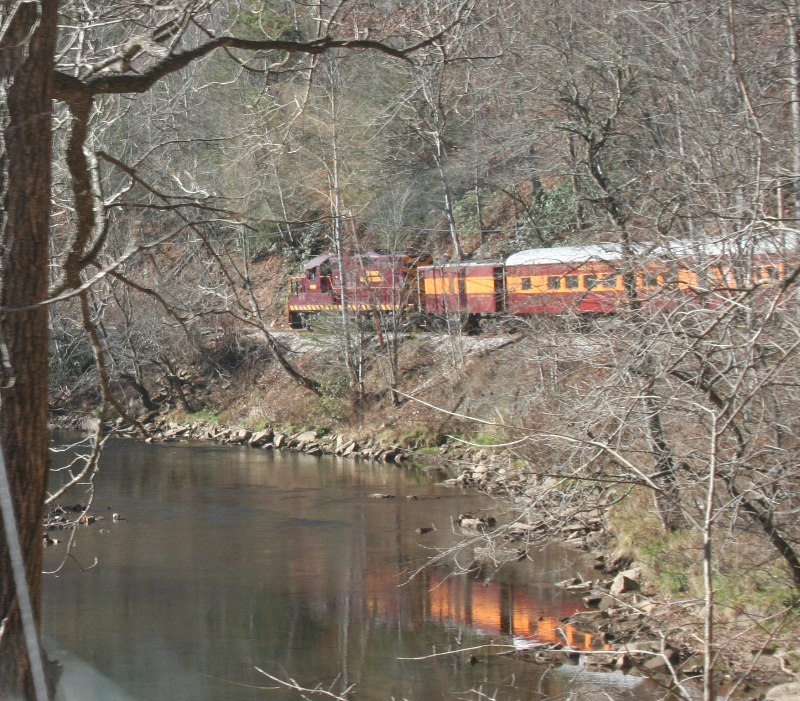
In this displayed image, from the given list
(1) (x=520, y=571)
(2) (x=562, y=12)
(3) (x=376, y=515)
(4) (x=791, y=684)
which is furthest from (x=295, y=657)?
(2) (x=562, y=12)

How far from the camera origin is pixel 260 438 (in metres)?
23.8

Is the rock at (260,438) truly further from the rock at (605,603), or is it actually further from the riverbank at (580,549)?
the rock at (605,603)

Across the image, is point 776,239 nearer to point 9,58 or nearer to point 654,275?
point 654,275

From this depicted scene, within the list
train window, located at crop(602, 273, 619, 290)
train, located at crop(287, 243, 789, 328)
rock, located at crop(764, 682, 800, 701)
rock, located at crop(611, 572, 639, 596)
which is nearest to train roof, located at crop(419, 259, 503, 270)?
train, located at crop(287, 243, 789, 328)

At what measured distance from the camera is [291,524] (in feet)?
50.4

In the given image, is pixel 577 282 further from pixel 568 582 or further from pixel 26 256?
pixel 26 256

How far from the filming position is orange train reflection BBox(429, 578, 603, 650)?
1005cm

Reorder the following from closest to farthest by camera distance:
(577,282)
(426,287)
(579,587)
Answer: (579,587), (577,282), (426,287)

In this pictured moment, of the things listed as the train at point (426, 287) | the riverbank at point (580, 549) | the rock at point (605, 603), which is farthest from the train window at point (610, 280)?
the rock at point (605, 603)

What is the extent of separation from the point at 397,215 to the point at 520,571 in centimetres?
1257

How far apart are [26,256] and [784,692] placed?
6.65m

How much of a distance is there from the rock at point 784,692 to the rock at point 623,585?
10.7ft

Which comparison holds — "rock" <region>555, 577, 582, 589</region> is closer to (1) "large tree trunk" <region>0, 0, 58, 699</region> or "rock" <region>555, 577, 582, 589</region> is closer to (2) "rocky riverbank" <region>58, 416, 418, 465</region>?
(2) "rocky riverbank" <region>58, 416, 418, 465</region>

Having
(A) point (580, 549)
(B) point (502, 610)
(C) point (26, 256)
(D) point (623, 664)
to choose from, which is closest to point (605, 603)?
(B) point (502, 610)
